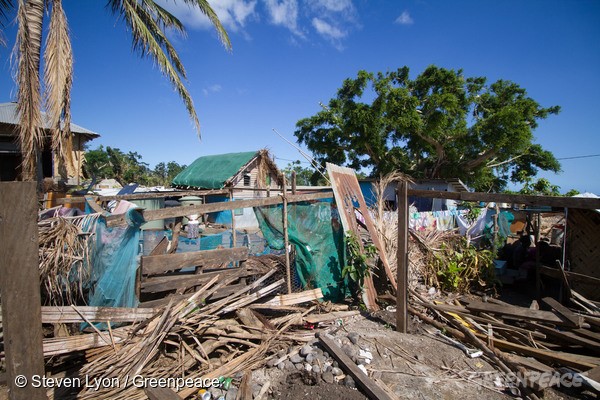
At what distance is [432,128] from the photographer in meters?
17.1

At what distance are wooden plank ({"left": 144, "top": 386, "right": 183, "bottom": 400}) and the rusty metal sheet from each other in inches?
144

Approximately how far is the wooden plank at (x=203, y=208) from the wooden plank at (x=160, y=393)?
189cm

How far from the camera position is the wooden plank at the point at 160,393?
294 centimetres

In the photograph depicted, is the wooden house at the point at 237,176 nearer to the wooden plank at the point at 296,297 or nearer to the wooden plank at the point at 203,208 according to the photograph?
the wooden plank at the point at 203,208

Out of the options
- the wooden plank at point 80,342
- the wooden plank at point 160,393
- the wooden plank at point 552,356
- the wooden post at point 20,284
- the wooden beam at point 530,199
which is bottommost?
the wooden plank at point 552,356

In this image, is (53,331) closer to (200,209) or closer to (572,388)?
(200,209)

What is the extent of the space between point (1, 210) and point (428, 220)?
13.0 m

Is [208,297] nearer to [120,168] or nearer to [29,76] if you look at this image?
[29,76]

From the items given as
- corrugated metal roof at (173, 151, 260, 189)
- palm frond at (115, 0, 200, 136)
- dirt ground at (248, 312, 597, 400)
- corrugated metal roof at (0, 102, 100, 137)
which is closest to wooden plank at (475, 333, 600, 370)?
dirt ground at (248, 312, 597, 400)

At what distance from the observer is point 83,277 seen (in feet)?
12.0

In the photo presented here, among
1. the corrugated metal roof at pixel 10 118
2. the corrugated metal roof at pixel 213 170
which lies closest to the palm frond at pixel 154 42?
the corrugated metal roof at pixel 10 118

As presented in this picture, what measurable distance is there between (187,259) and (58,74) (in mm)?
4130

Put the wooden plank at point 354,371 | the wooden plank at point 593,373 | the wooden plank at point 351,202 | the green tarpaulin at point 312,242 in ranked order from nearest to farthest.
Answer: the wooden plank at point 354,371 < the wooden plank at point 593,373 < the green tarpaulin at point 312,242 < the wooden plank at point 351,202

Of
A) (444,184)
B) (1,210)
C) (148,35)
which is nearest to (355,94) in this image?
(444,184)
